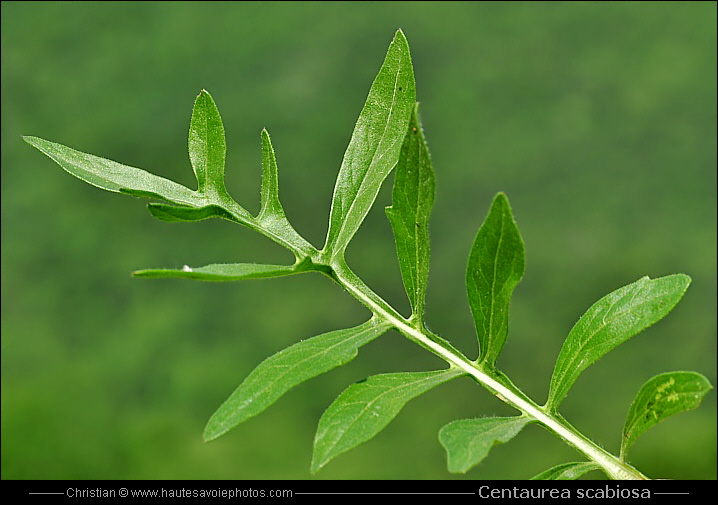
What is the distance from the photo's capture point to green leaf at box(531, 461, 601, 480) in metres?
0.45

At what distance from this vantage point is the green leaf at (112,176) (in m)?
0.48

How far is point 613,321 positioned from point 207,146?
12.2 inches

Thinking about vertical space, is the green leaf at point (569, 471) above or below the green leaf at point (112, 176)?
below

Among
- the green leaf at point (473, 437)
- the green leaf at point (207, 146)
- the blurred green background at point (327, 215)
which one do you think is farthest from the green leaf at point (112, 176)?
the blurred green background at point (327, 215)

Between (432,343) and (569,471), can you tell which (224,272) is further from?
(569,471)

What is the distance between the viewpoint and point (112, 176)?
19.5 inches

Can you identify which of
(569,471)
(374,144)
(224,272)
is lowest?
(569,471)

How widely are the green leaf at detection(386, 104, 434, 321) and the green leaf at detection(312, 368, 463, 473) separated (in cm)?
5

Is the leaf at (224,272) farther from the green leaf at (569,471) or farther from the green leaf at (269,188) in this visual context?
the green leaf at (569,471)

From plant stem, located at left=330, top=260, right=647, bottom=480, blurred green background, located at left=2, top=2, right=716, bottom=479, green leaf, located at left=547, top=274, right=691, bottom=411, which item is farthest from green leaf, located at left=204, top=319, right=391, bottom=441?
blurred green background, located at left=2, top=2, right=716, bottom=479

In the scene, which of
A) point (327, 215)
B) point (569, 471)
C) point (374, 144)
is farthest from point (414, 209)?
point (327, 215)

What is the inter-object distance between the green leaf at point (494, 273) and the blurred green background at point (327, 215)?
2.00m

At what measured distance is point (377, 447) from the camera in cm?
253

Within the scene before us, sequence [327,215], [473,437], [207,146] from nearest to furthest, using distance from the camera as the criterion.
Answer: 1. [473,437]
2. [207,146]
3. [327,215]
